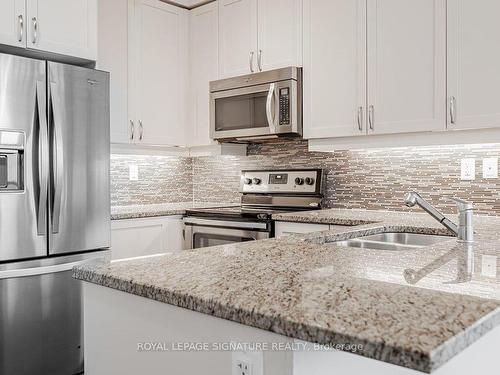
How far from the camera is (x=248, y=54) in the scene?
147 inches

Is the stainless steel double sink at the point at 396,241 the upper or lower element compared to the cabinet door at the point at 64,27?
lower

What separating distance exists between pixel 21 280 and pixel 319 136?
2.01 meters

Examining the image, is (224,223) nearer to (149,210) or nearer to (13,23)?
(149,210)

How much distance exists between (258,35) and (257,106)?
0.56 m

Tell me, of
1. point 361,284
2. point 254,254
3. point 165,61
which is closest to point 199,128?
point 165,61

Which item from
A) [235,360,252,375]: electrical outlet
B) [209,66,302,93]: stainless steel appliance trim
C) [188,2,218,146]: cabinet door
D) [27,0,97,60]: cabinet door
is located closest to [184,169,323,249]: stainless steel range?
[188,2,218,146]: cabinet door

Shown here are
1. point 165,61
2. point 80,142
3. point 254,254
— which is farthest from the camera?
point 165,61

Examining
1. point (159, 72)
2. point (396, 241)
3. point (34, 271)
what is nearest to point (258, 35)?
point (159, 72)

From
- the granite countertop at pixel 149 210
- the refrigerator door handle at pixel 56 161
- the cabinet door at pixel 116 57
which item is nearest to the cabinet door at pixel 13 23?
Answer: the refrigerator door handle at pixel 56 161

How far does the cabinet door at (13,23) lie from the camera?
2760 millimetres

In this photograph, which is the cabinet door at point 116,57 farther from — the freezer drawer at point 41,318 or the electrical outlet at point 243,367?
the electrical outlet at point 243,367

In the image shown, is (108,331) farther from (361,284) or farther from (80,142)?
(80,142)

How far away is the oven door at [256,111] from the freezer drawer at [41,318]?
1.47 meters

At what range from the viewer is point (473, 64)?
8.79ft
